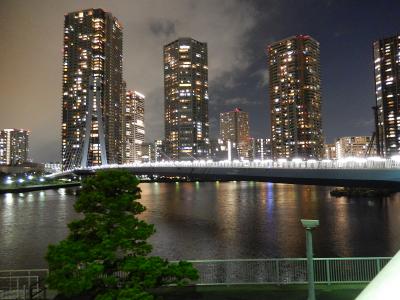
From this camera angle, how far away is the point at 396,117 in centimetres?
17000

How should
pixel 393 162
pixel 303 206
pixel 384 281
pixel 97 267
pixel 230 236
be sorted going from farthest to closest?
pixel 303 206
pixel 230 236
pixel 393 162
pixel 97 267
pixel 384 281

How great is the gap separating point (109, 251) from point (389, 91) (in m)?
191

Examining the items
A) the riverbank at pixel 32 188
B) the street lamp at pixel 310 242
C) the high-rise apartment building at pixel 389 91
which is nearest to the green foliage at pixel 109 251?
the street lamp at pixel 310 242

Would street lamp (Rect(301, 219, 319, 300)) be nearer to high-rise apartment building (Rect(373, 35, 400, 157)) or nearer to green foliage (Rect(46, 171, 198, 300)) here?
green foliage (Rect(46, 171, 198, 300))

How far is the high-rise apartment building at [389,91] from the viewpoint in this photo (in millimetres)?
168825

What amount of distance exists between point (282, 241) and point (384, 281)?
33.3m

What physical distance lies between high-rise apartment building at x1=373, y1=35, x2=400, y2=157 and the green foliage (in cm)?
17693

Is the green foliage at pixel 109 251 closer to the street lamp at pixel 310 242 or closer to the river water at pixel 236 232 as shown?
the street lamp at pixel 310 242

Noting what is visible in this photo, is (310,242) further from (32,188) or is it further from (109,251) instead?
(32,188)

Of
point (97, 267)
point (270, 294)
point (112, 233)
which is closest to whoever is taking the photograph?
point (97, 267)

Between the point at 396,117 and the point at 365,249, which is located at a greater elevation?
the point at 396,117

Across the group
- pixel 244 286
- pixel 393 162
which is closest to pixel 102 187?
pixel 244 286

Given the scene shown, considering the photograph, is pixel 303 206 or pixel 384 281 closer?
pixel 384 281

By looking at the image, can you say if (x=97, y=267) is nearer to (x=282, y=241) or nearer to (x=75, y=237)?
(x=75, y=237)
